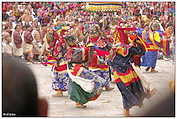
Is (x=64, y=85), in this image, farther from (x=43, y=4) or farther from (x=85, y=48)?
(x=43, y=4)

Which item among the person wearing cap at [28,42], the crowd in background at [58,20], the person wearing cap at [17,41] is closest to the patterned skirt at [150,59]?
the crowd in background at [58,20]

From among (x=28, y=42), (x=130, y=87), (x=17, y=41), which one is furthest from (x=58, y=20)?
(x=130, y=87)

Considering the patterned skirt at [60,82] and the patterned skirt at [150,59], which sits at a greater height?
the patterned skirt at [150,59]

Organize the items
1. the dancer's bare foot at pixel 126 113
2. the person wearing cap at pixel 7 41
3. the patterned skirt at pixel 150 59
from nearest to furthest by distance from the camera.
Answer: the dancer's bare foot at pixel 126 113 < the person wearing cap at pixel 7 41 < the patterned skirt at pixel 150 59

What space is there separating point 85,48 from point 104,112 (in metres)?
0.95

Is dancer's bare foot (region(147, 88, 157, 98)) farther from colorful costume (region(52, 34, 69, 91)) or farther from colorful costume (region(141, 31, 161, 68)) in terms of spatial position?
colorful costume (region(52, 34, 69, 91))

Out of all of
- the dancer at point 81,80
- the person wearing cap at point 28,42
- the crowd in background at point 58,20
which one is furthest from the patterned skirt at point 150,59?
the person wearing cap at point 28,42

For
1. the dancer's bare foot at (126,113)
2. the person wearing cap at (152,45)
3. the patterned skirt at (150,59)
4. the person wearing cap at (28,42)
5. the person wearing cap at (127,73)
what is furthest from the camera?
the patterned skirt at (150,59)

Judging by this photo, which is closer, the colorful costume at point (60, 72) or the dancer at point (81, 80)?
the dancer at point (81, 80)

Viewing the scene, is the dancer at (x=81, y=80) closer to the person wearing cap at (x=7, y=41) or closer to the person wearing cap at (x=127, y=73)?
the person wearing cap at (x=127, y=73)

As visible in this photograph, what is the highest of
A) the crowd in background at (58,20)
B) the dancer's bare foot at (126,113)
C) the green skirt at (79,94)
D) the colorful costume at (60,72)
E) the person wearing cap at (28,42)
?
the crowd in background at (58,20)

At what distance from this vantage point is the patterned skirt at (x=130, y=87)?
5781 mm

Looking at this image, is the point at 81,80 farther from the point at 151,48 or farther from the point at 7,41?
the point at 151,48

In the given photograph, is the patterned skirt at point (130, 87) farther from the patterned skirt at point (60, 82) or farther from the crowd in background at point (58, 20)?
the patterned skirt at point (60, 82)
